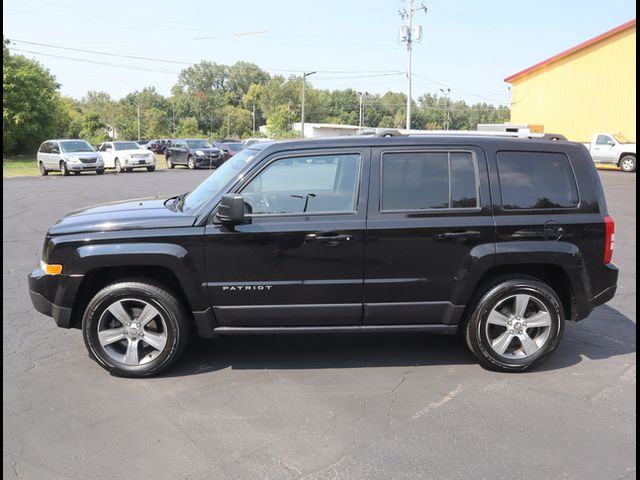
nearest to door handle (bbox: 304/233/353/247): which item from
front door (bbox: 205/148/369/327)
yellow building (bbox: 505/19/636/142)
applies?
front door (bbox: 205/148/369/327)

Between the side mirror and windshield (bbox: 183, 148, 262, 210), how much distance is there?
13.8 inches

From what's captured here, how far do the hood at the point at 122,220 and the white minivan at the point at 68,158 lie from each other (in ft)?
78.7

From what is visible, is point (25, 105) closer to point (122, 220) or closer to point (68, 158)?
point (68, 158)

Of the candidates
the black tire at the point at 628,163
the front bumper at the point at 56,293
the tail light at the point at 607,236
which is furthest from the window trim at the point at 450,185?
the black tire at the point at 628,163

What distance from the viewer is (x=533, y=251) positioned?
14.5ft

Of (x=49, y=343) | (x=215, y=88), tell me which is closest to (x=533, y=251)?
(x=49, y=343)

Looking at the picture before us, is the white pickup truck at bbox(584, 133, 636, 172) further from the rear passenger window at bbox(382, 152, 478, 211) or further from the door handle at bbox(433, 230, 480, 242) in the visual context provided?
the door handle at bbox(433, 230, 480, 242)

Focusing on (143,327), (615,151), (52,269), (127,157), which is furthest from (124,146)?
(143,327)

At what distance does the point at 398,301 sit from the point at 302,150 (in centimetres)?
140

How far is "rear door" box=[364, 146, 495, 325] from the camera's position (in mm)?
4355

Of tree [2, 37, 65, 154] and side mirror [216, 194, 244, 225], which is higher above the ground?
tree [2, 37, 65, 154]

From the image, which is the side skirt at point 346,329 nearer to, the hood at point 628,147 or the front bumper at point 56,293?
the front bumper at point 56,293

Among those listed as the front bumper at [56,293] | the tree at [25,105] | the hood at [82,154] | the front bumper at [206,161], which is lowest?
the front bumper at [56,293]

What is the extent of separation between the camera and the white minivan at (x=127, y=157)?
1177 inches
